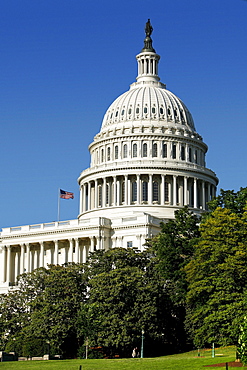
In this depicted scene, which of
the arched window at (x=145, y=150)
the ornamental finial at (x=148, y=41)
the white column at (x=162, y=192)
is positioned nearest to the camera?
the white column at (x=162, y=192)

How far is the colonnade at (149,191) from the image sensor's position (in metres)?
145

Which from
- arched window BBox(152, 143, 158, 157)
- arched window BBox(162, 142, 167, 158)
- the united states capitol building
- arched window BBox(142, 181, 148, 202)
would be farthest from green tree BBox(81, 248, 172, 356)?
arched window BBox(162, 142, 167, 158)

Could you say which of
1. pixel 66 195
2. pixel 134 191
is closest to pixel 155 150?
pixel 134 191

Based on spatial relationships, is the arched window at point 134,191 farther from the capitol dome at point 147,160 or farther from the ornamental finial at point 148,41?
the ornamental finial at point 148,41

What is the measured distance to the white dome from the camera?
155125 mm

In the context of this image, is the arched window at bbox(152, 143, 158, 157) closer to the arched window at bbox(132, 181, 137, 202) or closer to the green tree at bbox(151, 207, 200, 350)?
the arched window at bbox(132, 181, 137, 202)

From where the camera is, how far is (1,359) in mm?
82062

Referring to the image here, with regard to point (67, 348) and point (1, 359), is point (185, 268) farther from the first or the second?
point (1, 359)

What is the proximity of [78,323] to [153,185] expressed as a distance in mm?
59488

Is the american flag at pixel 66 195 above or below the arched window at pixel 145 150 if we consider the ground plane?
below

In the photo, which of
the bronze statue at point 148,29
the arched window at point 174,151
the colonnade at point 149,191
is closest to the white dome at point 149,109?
the arched window at point 174,151

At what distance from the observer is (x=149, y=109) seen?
511 feet

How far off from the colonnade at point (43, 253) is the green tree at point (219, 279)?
4345 cm

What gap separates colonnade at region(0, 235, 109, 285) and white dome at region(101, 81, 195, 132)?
32.3 m
